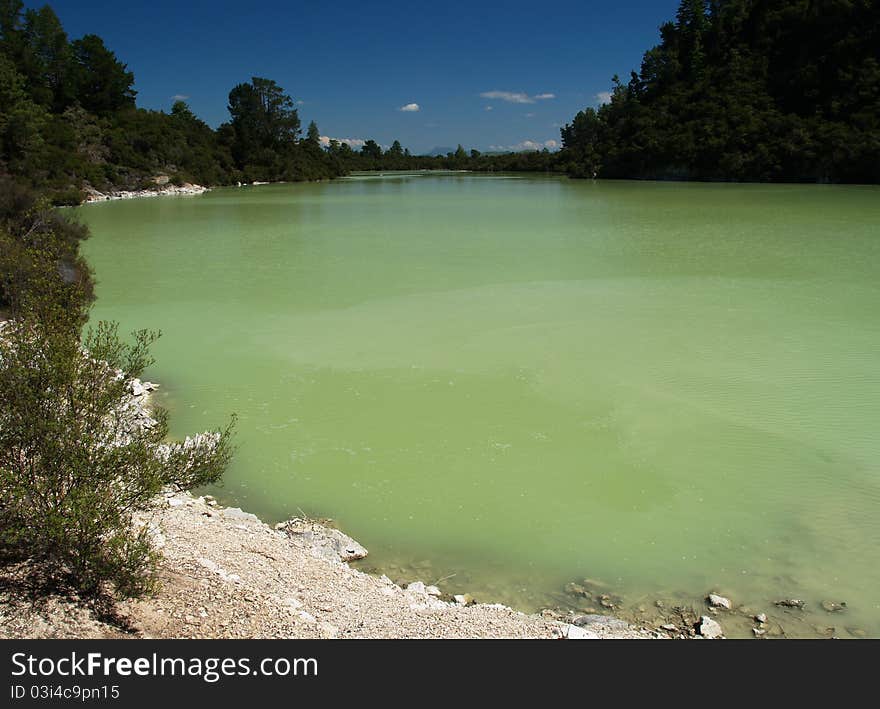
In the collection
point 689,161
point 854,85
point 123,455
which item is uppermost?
point 854,85

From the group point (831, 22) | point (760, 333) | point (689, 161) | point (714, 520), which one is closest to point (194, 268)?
point (760, 333)

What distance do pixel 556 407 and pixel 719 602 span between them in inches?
127

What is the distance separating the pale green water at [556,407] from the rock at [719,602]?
0.32 ft

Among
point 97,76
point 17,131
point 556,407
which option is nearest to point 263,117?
point 97,76

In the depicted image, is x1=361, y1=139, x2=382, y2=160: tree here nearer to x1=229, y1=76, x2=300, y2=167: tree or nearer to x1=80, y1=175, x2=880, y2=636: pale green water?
x1=229, y1=76, x2=300, y2=167: tree

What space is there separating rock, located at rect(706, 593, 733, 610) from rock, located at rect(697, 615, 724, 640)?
21 centimetres

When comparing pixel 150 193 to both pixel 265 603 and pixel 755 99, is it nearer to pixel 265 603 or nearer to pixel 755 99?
pixel 265 603

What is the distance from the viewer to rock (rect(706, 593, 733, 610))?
3.87m

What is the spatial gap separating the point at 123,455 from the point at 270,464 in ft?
8.95

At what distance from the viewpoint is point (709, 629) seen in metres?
3.59

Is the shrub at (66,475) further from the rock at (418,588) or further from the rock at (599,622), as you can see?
the rock at (599,622)
